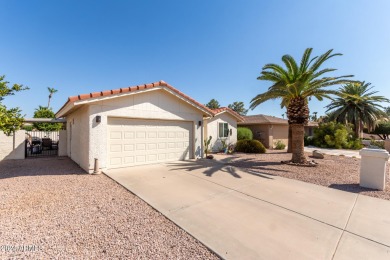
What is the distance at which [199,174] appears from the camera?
24.6ft

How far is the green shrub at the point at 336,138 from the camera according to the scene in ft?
62.6

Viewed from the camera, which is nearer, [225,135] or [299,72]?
[299,72]

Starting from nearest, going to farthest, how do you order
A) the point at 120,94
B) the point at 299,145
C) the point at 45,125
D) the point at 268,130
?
1. the point at 120,94
2. the point at 299,145
3. the point at 268,130
4. the point at 45,125

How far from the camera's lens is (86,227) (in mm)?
3447

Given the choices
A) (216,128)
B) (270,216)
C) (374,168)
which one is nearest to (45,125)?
(216,128)

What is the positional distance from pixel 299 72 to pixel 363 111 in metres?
19.3

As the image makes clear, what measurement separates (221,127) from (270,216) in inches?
535

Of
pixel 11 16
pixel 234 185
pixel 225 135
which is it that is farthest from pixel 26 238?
pixel 225 135

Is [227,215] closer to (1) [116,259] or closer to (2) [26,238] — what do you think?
(1) [116,259]

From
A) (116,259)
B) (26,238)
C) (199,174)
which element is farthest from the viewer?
(199,174)

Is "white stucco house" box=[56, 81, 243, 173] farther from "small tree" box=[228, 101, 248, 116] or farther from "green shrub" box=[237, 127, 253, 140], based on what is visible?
"small tree" box=[228, 101, 248, 116]

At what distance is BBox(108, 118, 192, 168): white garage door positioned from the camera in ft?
27.0

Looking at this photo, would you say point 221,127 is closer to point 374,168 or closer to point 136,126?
point 136,126

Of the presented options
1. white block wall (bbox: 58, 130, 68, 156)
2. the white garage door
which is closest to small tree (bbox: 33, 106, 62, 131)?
white block wall (bbox: 58, 130, 68, 156)
